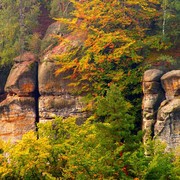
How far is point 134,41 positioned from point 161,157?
353 inches

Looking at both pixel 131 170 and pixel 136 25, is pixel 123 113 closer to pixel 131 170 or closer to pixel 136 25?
pixel 131 170

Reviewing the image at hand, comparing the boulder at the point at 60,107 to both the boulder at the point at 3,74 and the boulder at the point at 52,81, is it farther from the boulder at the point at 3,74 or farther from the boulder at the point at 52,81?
the boulder at the point at 3,74

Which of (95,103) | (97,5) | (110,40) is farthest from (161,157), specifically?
(97,5)

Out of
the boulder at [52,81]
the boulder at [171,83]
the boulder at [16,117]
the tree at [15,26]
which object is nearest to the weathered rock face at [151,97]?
the boulder at [171,83]

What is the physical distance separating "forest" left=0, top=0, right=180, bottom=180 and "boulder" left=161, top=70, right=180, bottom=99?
76.1 inches

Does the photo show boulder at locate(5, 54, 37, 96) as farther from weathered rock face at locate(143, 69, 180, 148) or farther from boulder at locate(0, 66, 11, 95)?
weathered rock face at locate(143, 69, 180, 148)

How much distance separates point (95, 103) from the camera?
71.3ft

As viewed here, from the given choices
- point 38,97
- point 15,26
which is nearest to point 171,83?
point 38,97

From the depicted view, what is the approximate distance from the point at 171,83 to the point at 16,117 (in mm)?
10383

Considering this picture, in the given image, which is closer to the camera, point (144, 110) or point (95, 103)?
point (144, 110)

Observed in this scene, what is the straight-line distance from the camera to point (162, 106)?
61.4 feet

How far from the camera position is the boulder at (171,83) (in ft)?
61.3

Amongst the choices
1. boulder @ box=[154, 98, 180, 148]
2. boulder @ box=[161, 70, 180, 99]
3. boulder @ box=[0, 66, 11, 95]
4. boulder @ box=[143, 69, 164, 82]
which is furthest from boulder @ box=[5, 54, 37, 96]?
boulder @ box=[154, 98, 180, 148]

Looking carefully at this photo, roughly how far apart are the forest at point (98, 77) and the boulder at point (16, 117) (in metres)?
1.42
